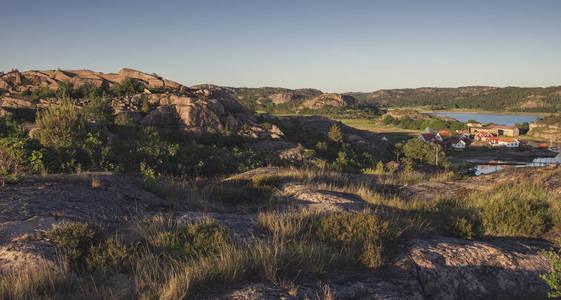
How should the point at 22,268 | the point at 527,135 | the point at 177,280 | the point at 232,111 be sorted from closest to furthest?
the point at 177,280, the point at 22,268, the point at 232,111, the point at 527,135

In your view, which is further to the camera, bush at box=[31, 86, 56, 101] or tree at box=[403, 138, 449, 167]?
tree at box=[403, 138, 449, 167]

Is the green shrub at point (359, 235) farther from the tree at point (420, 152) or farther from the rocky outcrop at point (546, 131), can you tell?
the rocky outcrop at point (546, 131)

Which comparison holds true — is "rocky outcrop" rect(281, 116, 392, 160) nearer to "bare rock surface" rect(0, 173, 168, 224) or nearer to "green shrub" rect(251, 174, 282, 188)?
"green shrub" rect(251, 174, 282, 188)

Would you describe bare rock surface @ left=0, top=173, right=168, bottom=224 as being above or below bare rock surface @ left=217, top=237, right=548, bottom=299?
above

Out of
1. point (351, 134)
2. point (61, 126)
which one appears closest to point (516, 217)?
point (61, 126)

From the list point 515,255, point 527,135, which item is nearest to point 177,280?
point 515,255

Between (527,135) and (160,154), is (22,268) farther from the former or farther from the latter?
(527,135)

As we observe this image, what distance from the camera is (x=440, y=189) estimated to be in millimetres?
10117

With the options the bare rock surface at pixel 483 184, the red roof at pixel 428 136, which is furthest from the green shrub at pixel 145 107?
the red roof at pixel 428 136

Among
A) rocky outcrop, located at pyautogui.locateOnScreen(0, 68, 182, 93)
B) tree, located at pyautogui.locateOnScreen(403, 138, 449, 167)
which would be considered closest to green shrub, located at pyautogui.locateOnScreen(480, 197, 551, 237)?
rocky outcrop, located at pyautogui.locateOnScreen(0, 68, 182, 93)

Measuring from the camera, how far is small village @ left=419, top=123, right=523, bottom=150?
4719 inches

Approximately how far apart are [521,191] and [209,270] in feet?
31.3

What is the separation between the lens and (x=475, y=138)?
5458 inches

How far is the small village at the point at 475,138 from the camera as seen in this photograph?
393 ft
